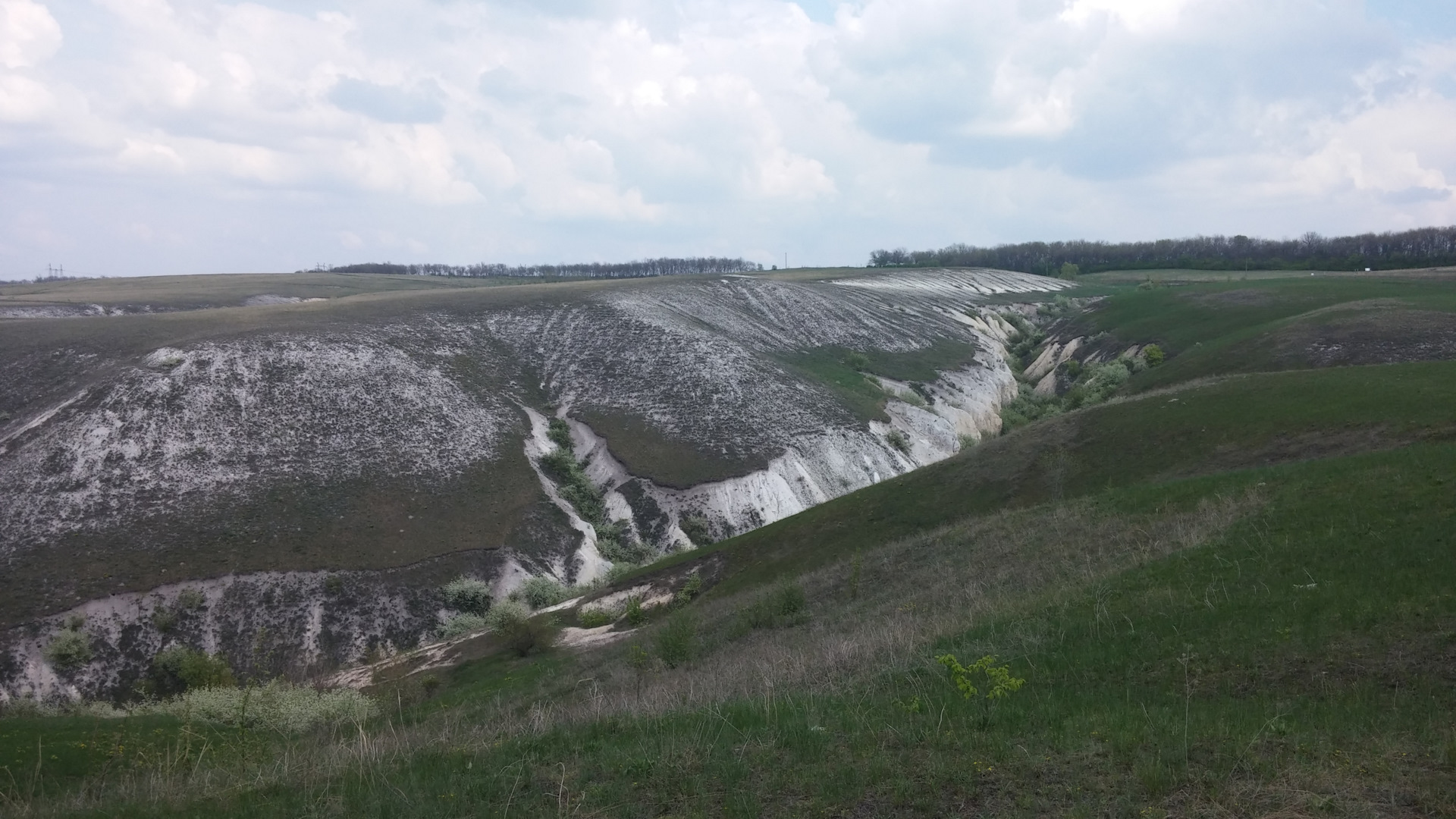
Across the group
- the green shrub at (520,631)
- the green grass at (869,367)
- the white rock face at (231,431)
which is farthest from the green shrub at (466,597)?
the green grass at (869,367)

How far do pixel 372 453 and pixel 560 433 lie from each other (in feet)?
49.4

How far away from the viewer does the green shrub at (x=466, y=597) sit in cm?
4912

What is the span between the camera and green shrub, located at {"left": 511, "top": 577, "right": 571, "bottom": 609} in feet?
163

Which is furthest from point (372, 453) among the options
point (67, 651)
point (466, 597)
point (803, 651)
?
point (803, 651)

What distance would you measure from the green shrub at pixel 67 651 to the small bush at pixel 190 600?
4278mm

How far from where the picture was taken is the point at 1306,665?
12133mm

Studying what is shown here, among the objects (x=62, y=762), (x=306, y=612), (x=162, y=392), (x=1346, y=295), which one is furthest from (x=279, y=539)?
(x=1346, y=295)

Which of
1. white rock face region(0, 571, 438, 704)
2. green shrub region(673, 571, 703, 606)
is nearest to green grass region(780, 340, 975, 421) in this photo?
green shrub region(673, 571, 703, 606)

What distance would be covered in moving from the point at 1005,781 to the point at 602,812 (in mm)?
4348

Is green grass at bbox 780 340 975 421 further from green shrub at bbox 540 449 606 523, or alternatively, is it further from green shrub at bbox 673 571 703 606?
green shrub at bbox 673 571 703 606

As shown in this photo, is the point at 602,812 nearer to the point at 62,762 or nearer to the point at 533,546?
the point at 62,762

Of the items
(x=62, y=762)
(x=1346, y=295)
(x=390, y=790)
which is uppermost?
(x=1346, y=295)

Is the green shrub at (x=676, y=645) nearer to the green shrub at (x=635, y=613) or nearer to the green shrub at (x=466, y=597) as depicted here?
the green shrub at (x=635, y=613)

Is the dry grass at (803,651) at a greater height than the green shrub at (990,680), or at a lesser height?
lesser
